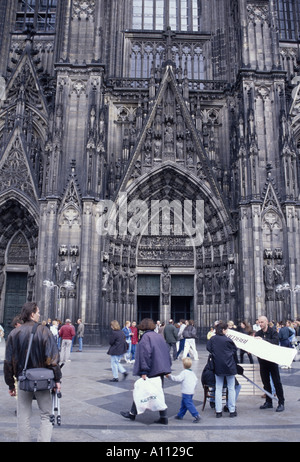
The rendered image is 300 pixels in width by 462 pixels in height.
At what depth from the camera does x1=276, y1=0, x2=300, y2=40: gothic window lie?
27.5 metres

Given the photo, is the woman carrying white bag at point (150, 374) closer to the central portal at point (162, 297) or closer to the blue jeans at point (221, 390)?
the blue jeans at point (221, 390)

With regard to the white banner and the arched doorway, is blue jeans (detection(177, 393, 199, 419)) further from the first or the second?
the arched doorway

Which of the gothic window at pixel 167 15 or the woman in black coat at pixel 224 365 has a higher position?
the gothic window at pixel 167 15

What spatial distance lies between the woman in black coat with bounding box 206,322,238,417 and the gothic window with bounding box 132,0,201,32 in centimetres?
2609

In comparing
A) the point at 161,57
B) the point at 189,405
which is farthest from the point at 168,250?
the point at 189,405

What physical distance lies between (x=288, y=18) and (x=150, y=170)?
16.5 meters

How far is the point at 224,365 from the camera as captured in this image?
5.89 meters

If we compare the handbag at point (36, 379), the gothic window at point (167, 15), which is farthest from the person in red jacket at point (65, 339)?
the gothic window at point (167, 15)

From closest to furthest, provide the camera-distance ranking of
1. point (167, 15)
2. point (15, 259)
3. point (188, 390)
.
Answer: point (188, 390), point (15, 259), point (167, 15)

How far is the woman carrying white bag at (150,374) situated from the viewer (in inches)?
213

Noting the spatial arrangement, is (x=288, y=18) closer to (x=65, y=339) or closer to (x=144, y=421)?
(x=65, y=339)

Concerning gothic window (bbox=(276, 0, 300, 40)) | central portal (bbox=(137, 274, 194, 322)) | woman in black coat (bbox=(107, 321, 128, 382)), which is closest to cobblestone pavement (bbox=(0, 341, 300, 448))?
woman in black coat (bbox=(107, 321, 128, 382))

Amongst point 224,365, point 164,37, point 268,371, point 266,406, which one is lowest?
point 266,406

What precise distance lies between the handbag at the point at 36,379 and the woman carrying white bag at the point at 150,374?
193cm
